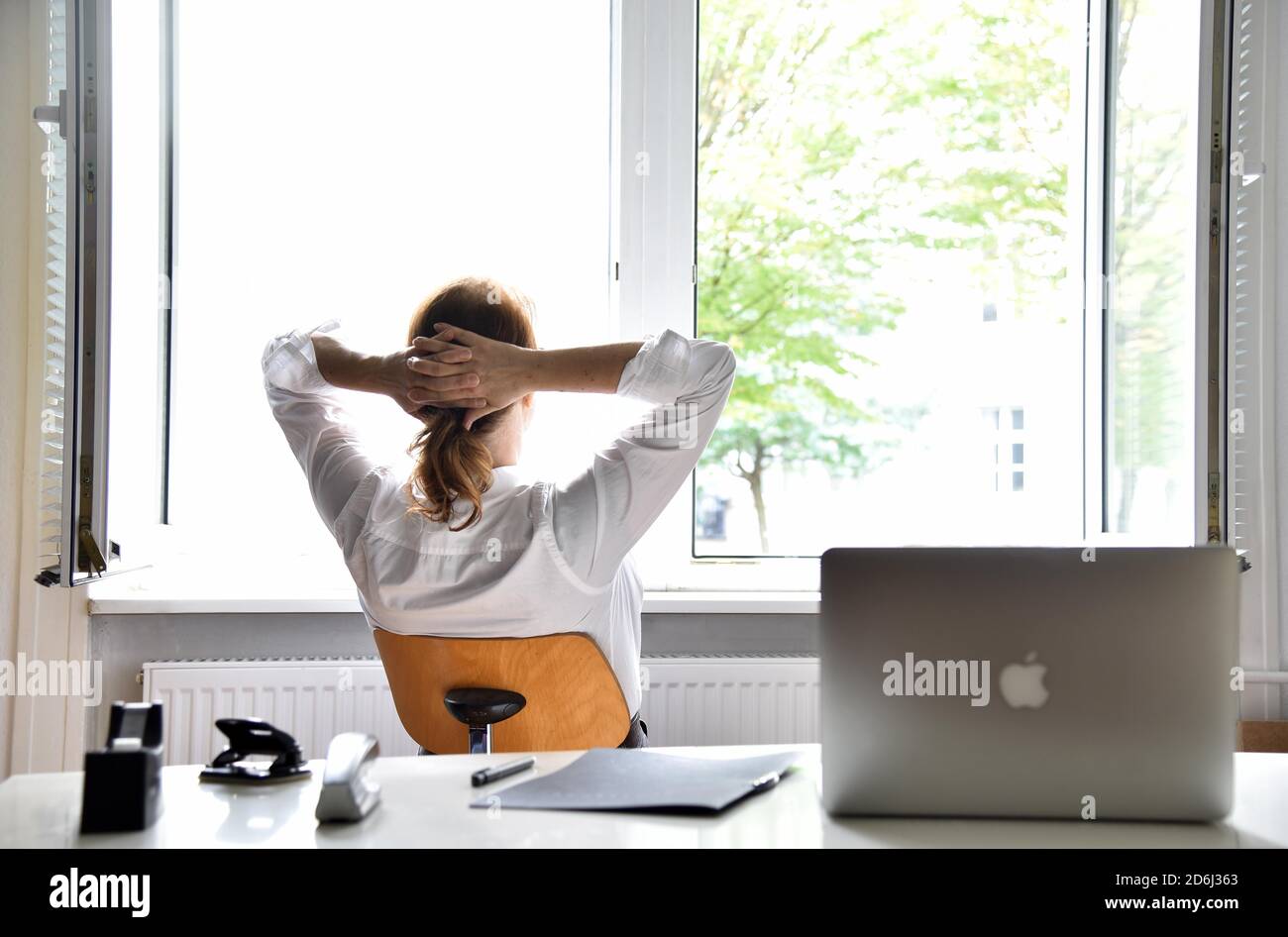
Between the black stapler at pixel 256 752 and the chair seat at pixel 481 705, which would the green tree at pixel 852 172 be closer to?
the chair seat at pixel 481 705

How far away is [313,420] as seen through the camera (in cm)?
177

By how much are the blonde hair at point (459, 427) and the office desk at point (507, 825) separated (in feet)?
1.79

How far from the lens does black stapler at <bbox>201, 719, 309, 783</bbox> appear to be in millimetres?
1105

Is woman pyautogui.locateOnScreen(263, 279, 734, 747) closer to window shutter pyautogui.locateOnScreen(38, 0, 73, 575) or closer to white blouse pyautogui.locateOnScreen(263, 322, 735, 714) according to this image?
white blouse pyautogui.locateOnScreen(263, 322, 735, 714)

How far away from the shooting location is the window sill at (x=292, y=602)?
2.23 m

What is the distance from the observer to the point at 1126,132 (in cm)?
262

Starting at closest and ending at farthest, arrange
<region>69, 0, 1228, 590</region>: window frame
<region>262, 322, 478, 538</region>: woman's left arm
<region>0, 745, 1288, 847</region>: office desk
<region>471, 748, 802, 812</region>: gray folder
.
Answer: <region>0, 745, 1288, 847</region>: office desk → <region>471, 748, 802, 812</region>: gray folder → <region>262, 322, 478, 538</region>: woman's left arm → <region>69, 0, 1228, 590</region>: window frame

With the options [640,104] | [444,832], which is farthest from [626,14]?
[444,832]

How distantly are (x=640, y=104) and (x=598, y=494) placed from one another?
1.41 metres

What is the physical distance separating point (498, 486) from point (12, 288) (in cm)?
Result: 140

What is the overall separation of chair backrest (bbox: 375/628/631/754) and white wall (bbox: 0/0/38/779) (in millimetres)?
1156

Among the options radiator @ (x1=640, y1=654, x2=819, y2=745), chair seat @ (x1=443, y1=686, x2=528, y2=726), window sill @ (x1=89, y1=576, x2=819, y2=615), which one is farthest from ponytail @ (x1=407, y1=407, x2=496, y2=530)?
radiator @ (x1=640, y1=654, x2=819, y2=745)

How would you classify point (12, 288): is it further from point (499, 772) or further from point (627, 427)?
point (499, 772)
